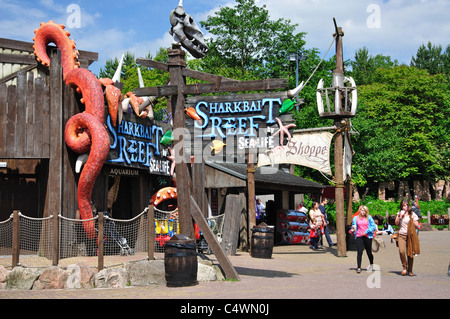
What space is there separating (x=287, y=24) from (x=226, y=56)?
5597mm

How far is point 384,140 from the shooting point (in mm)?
41906

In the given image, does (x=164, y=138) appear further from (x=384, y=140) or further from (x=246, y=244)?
(x=384, y=140)

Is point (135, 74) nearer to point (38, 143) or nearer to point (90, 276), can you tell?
point (38, 143)

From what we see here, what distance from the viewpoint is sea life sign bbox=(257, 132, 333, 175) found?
1897cm

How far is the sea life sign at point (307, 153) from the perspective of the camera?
747 inches

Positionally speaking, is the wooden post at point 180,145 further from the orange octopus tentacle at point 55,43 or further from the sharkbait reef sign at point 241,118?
the orange octopus tentacle at point 55,43

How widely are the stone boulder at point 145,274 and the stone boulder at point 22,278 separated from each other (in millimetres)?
1881

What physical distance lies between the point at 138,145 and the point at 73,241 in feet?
14.6

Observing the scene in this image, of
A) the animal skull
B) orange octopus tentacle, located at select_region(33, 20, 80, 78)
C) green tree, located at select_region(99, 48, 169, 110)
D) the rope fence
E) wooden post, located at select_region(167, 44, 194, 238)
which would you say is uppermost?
green tree, located at select_region(99, 48, 169, 110)

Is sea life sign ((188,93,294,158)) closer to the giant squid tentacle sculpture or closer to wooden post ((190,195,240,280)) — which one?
the giant squid tentacle sculpture

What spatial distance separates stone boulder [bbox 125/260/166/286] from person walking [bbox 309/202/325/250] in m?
9.61

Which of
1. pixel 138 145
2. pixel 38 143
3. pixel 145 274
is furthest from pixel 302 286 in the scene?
pixel 138 145

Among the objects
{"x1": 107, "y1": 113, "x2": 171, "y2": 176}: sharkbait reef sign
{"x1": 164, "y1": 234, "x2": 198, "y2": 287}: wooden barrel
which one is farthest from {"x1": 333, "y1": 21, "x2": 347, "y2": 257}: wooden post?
{"x1": 164, "y1": 234, "x2": 198, "y2": 287}: wooden barrel

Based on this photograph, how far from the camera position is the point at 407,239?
12.8 meters
